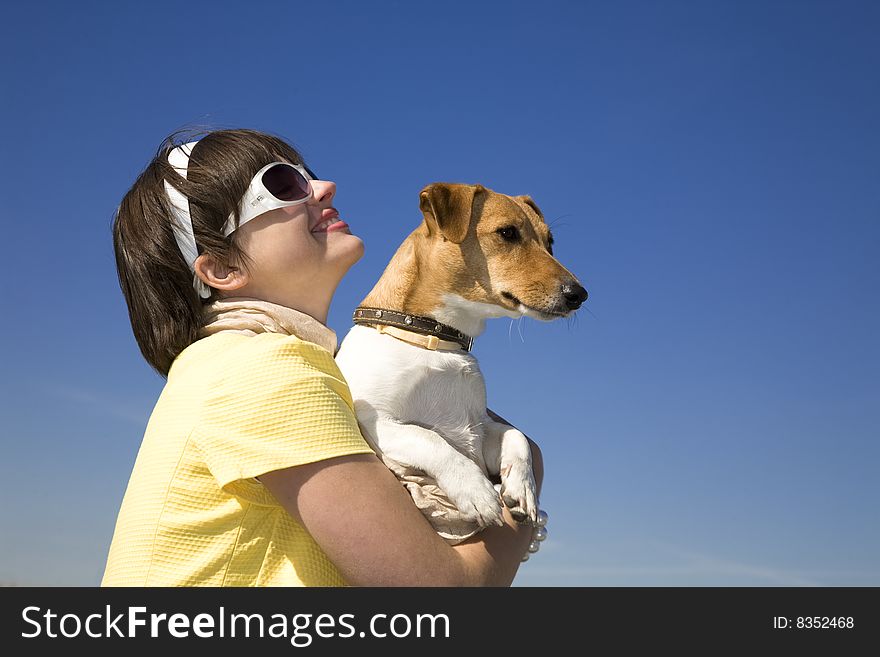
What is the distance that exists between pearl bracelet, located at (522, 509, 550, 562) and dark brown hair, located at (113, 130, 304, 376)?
1.44m

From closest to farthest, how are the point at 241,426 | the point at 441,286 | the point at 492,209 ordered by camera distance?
the point at 241,426, the point at 441,286, the point at 492,209

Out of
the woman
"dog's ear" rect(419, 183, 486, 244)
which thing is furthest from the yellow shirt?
"dog's ear" rect(419, 183, 486, 244)

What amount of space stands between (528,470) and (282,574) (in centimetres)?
114

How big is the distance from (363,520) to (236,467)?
0.37 m

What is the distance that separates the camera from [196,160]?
2.83 meters

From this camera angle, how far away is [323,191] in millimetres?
2947

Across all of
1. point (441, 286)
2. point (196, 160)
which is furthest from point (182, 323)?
point (441, 286)

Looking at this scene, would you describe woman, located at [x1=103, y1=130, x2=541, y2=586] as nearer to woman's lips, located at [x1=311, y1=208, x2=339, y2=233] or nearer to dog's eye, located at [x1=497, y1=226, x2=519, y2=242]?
woman's lips, located at [x1=311, y1=208, x2=339, y2=233]

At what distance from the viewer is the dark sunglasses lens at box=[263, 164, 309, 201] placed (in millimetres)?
2787

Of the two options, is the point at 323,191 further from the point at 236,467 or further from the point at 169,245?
the point at 236,467

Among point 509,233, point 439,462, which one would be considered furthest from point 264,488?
point 509,233

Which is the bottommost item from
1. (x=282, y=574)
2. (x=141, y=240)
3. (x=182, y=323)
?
(x=282, y=574)

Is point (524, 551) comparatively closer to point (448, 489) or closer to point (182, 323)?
point (448, 489)

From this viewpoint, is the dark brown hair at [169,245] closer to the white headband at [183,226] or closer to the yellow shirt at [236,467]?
the white headband at [183,226]
